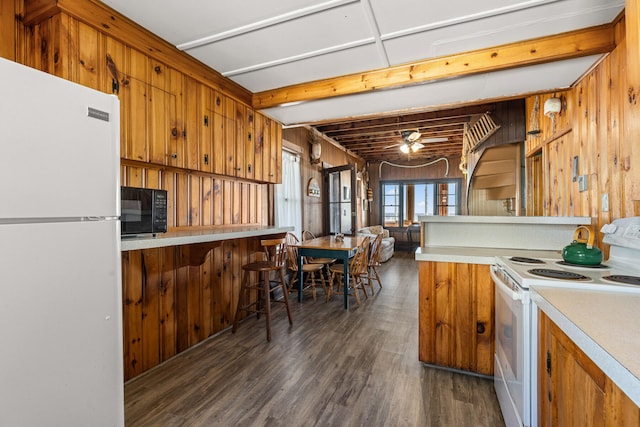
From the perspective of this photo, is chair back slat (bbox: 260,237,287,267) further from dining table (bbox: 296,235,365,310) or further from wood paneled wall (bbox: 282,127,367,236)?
wood paneled wall (bbox: 282,127,367,236)

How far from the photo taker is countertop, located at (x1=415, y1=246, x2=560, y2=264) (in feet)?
7.00

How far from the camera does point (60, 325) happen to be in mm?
1095

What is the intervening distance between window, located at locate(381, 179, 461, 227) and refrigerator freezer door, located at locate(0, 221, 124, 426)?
8655 mm

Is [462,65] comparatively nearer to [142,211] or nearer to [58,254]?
[142,211]

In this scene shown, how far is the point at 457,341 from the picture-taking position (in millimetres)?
2240

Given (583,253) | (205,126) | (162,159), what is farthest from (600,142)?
(162,159)

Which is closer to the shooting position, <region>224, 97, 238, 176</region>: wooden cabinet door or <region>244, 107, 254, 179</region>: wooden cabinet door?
<region>224, 97, 238, 176</region>: wooden cabinet door

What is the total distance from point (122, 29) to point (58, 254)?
159 cm

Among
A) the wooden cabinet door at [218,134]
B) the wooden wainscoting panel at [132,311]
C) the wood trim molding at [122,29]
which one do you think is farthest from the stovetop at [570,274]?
the wood trim molding at [122,29]

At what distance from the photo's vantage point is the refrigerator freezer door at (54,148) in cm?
97

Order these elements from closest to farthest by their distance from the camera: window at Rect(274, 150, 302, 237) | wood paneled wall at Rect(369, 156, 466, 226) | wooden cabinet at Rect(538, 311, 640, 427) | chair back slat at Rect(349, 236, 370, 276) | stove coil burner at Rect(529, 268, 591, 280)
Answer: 1. wooden cabinet at Rect(538, 311, 640, 427)
2. stove coil burner at Rect(529, 268, 591, 280)
3. chair back slat at Rect(349, 236, 370, 276)
4. window at Rect(274, 150, 302, 237)
5. wood paneled wall at Rect(369, 156, 466, 226)

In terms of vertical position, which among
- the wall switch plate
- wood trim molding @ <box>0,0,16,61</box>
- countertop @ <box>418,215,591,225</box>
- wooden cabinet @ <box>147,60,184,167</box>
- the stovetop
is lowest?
the stovetop

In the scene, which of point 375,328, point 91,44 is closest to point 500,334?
point 375,328

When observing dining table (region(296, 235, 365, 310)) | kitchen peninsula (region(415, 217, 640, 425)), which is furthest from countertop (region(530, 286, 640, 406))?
dining table (region(296, 235, 365, 310))
